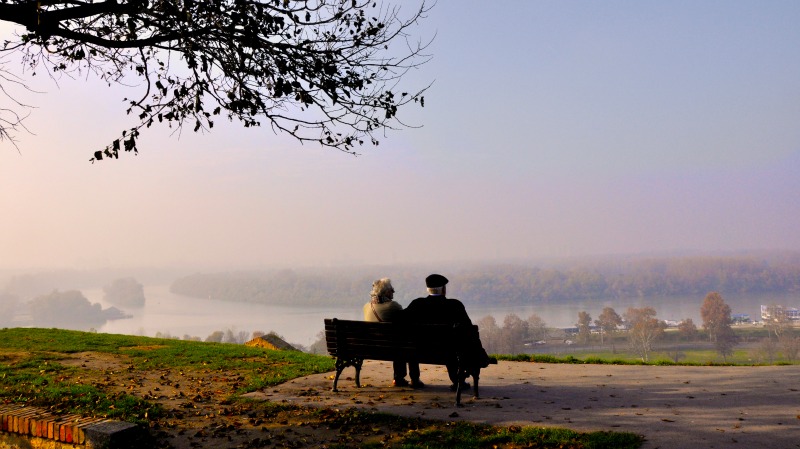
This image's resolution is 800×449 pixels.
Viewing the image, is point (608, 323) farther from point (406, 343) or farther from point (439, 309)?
point (406, 343)

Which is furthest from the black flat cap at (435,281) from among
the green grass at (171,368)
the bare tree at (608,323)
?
the bare tree at (608,323)

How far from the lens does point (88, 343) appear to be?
572 inches

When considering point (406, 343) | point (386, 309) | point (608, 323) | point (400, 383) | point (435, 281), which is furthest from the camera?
point (608, 323)

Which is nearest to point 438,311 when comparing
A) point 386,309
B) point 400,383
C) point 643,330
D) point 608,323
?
point 386,309

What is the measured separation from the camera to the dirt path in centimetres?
631

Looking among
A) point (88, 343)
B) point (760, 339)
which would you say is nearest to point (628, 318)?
point (760, 339)

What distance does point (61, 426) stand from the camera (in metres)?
6.70

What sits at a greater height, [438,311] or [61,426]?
[438,311]

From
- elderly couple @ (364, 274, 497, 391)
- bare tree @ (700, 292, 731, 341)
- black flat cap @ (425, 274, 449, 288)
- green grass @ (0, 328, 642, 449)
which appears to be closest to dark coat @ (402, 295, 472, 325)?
elderly couple @ (364, 274, 497, 391)

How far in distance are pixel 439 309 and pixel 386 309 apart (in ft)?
2.61

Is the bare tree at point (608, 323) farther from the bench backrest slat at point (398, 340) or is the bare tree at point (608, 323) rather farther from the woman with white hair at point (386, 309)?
the bench backrest slat at point (398, 340)

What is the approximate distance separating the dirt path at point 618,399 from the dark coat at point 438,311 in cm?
104

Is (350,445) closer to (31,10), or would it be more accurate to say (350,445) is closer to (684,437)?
(684,437)

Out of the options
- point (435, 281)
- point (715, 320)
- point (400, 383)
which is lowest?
point (715, 320)
